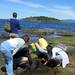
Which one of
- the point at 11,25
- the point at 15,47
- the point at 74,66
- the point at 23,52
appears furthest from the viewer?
the point at 74,66

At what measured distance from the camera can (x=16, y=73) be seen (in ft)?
52.5

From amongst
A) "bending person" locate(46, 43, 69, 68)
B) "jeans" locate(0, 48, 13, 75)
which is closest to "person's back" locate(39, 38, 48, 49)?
"bending person" locate(46, 43, 69, 68)

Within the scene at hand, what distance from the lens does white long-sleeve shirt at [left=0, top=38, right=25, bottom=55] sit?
13.6m

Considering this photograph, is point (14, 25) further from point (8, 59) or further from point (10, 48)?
point (8, 59)

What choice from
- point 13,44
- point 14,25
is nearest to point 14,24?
point 14,25

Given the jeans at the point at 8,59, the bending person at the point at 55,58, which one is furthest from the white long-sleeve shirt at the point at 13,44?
the bending person at the point at 55,58

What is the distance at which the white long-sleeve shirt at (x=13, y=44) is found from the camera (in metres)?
13.6

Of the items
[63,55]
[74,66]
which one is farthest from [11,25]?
[74,66]

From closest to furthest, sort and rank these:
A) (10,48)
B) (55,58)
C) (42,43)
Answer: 1. (10,48)
2. (55,58)
3. (42,43)

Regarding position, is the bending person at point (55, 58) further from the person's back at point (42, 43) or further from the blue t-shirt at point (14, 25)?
the blue t-shirt at point (14, 25)

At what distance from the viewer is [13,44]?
1370 cm

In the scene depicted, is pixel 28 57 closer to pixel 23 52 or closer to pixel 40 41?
pixel 23 52

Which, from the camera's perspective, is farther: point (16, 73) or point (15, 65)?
point (16, 73)

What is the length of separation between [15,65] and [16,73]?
1190 mm
